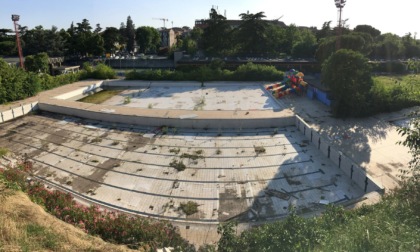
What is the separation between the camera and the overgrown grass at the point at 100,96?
23.6 meters

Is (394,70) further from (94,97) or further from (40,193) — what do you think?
(40,193)

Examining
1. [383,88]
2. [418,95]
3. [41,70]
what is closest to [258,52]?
[383,88]

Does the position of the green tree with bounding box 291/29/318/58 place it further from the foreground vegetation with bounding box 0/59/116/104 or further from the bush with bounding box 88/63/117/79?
the foreground vegetation with bounding box 0/59/116/104

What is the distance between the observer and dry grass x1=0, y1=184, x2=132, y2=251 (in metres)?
5.47

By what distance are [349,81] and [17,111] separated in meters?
20.0

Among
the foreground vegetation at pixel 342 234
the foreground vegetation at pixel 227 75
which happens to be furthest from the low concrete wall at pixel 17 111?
the foreground vegetation at pixel 342 234

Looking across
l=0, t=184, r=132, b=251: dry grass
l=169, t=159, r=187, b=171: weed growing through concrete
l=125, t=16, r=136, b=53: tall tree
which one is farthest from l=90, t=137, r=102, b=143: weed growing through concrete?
l=125, t=16, r=136, b=53: tall tree

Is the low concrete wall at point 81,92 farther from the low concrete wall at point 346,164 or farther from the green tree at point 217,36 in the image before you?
the low concrete wall at point 346,164

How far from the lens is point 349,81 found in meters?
17.5

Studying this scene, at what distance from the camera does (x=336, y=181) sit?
11516mm

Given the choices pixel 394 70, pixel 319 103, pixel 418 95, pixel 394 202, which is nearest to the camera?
pixel 394 202

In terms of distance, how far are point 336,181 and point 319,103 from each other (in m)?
11.2

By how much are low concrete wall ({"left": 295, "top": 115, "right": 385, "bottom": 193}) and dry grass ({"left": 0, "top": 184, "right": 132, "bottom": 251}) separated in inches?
325

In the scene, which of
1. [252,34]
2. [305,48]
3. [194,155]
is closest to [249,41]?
[252,34]
